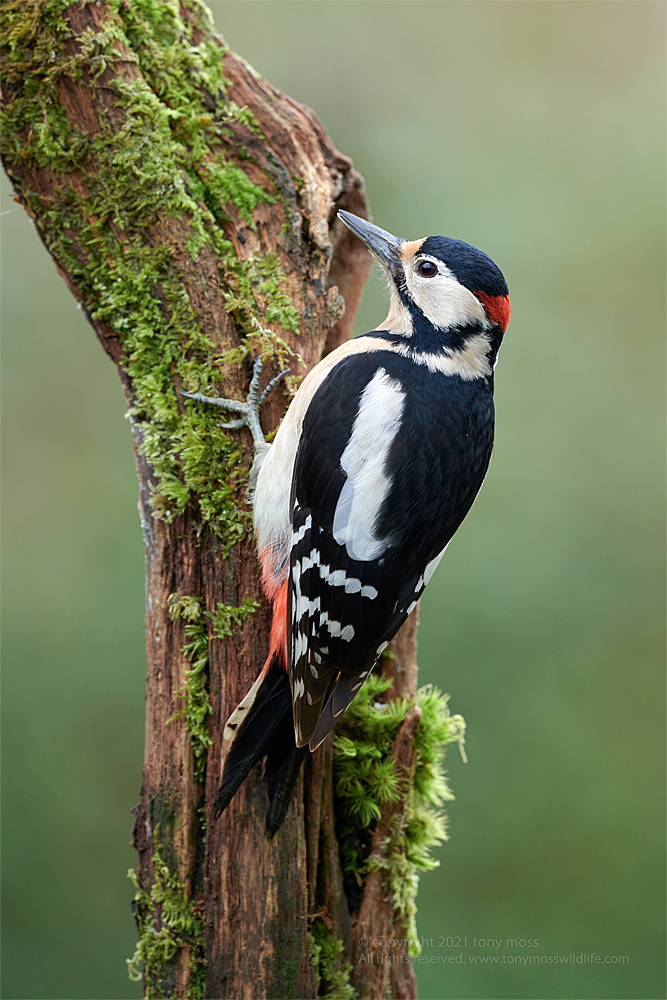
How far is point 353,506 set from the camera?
1.64 meters

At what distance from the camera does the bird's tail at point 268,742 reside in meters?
1.67

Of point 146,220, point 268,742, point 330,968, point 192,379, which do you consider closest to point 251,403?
point 192,379

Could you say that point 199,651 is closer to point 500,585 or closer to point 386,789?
point 386,789

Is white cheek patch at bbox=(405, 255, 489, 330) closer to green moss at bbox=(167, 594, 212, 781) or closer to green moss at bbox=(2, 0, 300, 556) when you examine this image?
green moss at bbox=(2, 0, 300, 556)

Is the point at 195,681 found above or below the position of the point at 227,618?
below

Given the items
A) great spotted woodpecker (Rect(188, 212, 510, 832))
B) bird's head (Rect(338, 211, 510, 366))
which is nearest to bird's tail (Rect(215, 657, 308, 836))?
great spotted woodpecker (Rect(188, 212, 510, 832))

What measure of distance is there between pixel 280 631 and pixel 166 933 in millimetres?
716

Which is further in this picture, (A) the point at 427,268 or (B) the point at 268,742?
(A) the point at 427,268

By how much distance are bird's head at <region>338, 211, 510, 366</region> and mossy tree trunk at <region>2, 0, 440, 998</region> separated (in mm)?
248

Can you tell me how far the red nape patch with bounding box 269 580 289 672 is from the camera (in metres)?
1.74

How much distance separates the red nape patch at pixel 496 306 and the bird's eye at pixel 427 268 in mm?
122

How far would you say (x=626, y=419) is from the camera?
3273mm

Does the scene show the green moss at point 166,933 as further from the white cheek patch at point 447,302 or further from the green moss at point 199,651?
the white cheek patch at point 447,302

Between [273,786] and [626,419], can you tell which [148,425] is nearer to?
[273,786]
